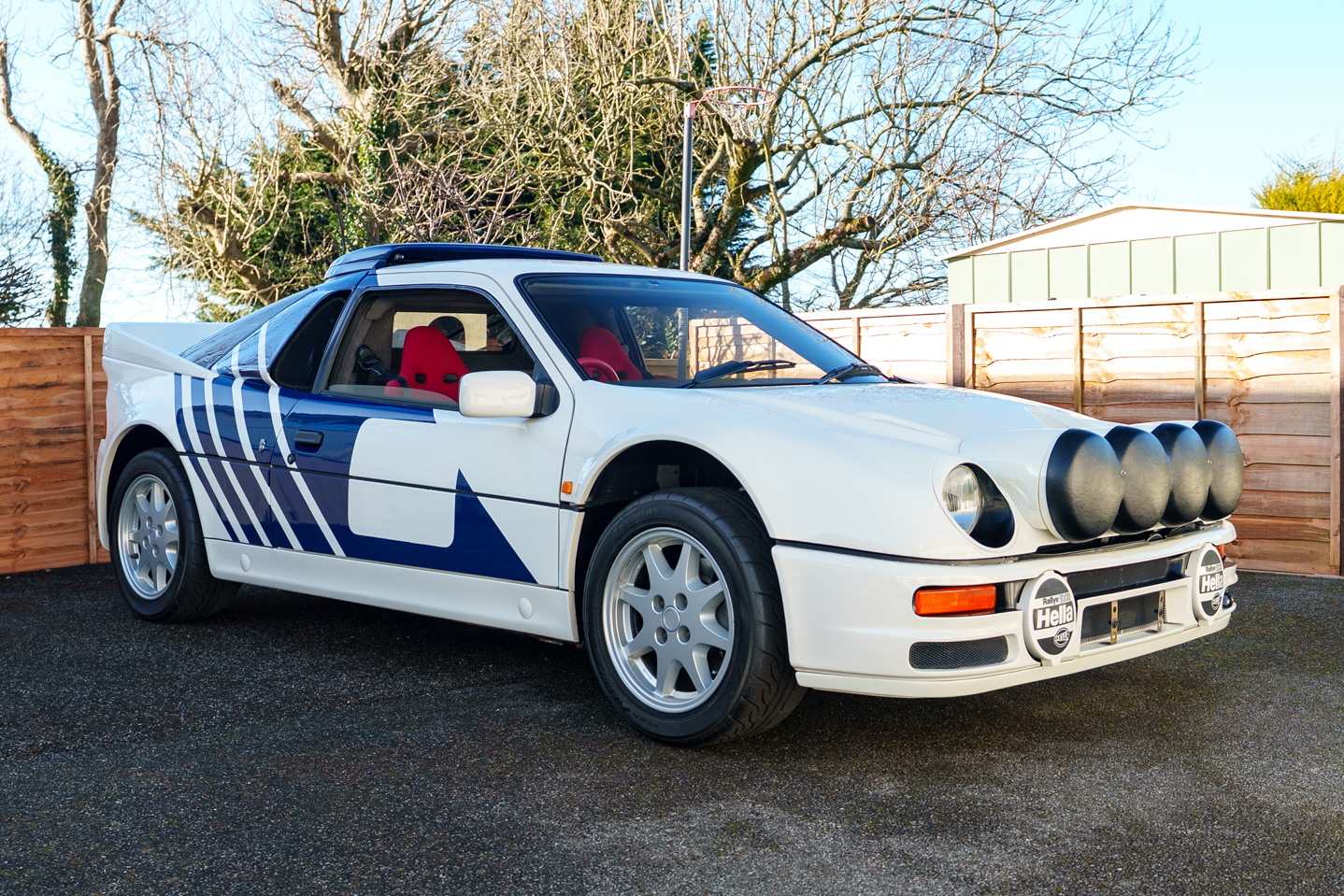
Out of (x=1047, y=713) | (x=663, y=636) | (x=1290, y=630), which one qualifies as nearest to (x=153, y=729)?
(x=663, y=636)

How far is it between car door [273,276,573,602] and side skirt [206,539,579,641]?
0.5 inches

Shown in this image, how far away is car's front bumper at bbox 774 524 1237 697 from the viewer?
3422 millimetres

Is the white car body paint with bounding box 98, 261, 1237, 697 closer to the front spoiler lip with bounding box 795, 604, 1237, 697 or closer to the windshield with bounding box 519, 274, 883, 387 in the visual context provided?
the front spoiler lip with bounding box 795, 604, 1237, 697

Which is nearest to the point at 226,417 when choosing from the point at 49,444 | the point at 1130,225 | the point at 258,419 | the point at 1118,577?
the point at 258,419

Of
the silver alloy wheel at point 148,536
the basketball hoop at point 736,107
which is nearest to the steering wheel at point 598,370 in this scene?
the silver alloy wheel at point 148,536

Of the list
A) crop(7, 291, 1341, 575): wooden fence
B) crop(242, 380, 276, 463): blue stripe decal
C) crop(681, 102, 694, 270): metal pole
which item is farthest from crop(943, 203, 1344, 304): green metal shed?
crop(242, 380, 276, 463): blue stripe decal

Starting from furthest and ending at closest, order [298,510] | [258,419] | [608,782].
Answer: [258,419] → [298,510] → [608,782]

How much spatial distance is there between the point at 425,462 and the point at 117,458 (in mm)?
2453

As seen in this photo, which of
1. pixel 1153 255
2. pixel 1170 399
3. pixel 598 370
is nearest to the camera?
pixel 598 370

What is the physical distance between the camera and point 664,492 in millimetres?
3943

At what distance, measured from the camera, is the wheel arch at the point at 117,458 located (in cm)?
602

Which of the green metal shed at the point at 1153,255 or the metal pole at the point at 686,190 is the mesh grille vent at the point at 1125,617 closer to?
the metal pole at the point at 686,190

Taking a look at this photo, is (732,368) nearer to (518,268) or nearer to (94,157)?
(518,268)

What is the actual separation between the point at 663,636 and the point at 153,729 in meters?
1.77
